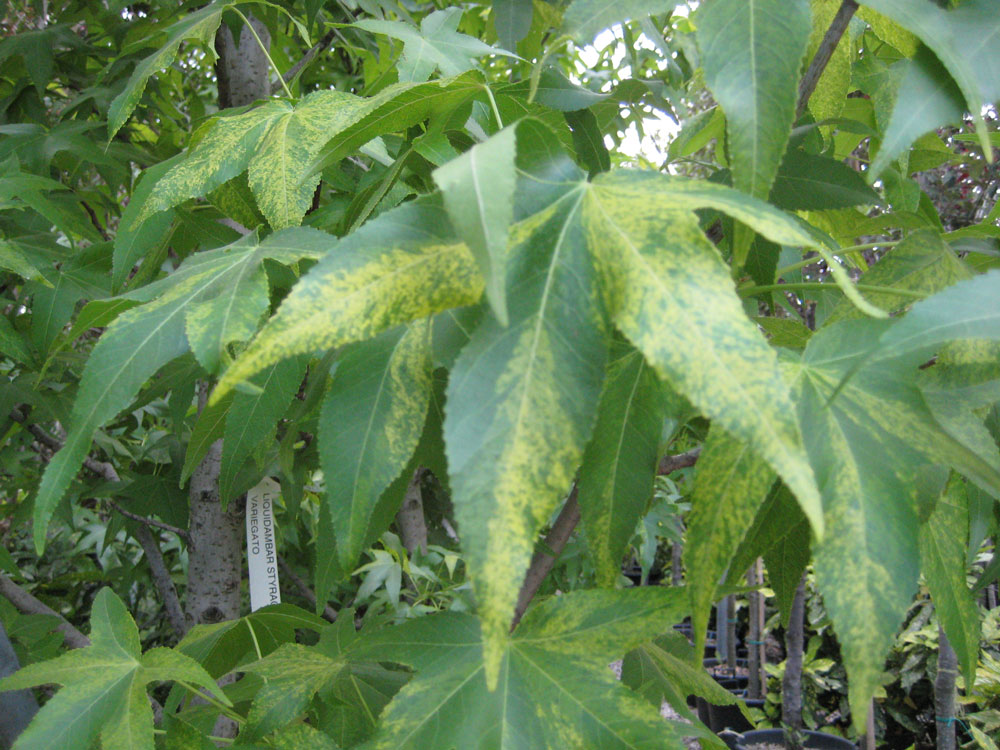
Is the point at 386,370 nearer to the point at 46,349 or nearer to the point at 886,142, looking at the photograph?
the point at 886,142

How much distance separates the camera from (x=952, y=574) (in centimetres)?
38

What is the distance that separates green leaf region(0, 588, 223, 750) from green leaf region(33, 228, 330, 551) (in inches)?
5.6

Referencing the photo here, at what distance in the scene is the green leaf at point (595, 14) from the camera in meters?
0.36

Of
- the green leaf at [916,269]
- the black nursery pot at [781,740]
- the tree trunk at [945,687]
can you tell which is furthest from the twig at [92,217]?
the black nursery pot at [781,740]

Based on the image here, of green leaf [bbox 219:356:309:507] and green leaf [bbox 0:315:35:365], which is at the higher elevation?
green leaf [bbox 219:356:309:507]

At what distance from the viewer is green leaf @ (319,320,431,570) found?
337 mm

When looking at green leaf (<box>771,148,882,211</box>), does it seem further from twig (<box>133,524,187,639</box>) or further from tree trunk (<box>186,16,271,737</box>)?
twig (<box>133,524,187,639</box>)

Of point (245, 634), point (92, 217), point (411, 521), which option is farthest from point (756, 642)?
point (92, 217)

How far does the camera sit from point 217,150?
506 mm

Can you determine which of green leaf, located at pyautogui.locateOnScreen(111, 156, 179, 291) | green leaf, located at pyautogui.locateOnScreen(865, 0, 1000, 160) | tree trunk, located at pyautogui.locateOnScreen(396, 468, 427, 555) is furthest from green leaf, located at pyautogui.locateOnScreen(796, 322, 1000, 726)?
tree trunk, located at pyautogui.locateOnScreen(396, 468, 427, 555)

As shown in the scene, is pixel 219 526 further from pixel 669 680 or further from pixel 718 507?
pixel 718 507

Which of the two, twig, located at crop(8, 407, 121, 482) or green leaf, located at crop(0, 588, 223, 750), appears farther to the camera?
twig, located at crop(8, 407, 121, 482)

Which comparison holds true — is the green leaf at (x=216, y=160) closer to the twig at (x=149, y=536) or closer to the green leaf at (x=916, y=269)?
the green leaf at (x=916, y=269)

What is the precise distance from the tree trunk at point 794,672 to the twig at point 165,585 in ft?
2.73
